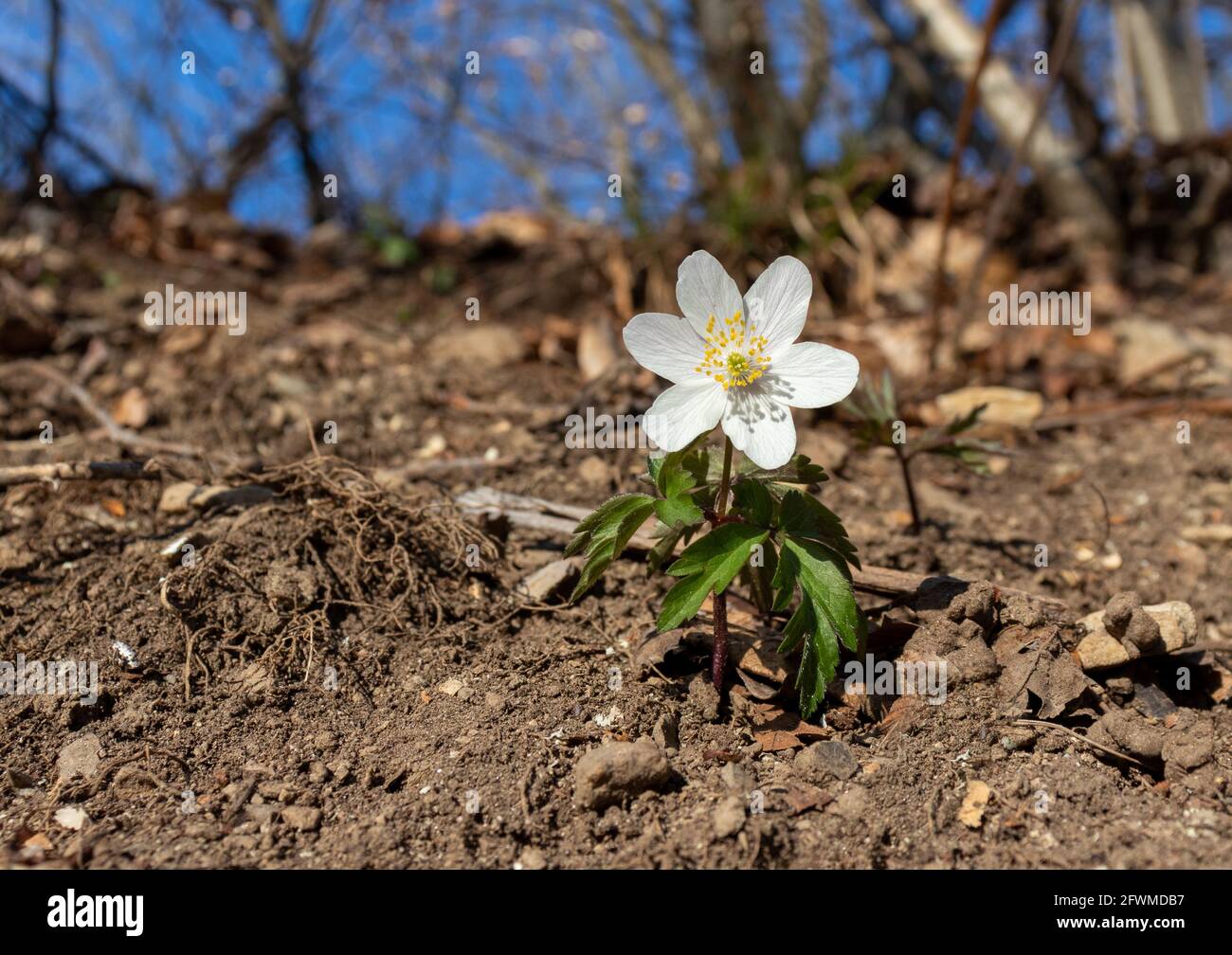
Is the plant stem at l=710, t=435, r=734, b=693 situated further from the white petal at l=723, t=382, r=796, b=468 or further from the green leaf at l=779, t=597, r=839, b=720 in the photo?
the green leaf at l=779, t=597, r=839, b=720

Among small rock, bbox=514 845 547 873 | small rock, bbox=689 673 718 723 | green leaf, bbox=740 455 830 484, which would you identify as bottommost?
small rock, bbox=514 845 547 873

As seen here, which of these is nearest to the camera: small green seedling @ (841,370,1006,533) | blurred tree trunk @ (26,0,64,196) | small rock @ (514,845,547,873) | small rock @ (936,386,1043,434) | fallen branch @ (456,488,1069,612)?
small rock @ (514,845,547,873)

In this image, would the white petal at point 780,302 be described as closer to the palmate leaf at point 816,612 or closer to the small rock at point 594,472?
the palmate leaf at point 816,612

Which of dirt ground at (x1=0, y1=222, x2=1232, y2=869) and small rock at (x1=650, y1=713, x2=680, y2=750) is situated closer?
dirt ground at (x1=0, y1=222, x2=1232, y2=869)

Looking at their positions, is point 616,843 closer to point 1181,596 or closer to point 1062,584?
point 1062,584

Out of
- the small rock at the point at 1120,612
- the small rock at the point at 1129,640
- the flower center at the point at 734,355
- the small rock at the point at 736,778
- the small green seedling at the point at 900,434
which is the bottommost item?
the small rock at the point at 736,778

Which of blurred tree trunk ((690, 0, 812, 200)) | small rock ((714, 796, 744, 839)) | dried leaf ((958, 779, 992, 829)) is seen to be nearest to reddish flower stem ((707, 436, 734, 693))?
small rock ((714, 796, 744, 839))

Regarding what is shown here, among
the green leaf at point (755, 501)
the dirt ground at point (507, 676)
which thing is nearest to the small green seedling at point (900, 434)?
the dirt ground at point (507, 676)

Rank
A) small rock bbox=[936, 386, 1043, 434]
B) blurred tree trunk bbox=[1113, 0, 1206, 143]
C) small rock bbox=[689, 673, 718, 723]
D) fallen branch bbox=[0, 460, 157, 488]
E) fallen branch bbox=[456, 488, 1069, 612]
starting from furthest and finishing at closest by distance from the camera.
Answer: blurred tree trunk bbox=[1113, 0, 1206, 143]
small rock bbox=[936, 386, 1043, 434]
fallen branch bbox=[0, 460, 157, 488]
fallen branch bbox=[456, 488, 1069, 612]
small rock bbox=[689, 673, 718, 723]
